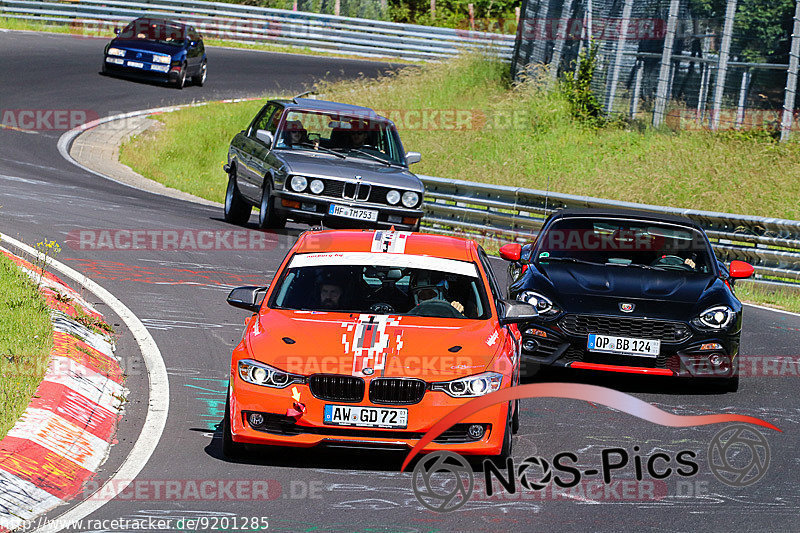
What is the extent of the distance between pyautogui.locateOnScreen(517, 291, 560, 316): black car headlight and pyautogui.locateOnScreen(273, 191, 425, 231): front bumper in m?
6.75

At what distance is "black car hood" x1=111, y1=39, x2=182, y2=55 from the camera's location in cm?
3325

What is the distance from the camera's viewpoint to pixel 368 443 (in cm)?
718

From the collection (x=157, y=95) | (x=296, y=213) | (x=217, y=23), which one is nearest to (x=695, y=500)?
(x=296, y=213)

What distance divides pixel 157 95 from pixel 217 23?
1096 cm

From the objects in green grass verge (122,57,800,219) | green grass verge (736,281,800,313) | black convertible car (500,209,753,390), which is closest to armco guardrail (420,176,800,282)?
green grass verge (736,281,800,313)

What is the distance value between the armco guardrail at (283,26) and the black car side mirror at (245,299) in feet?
113

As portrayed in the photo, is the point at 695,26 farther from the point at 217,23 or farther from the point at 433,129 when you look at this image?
the point at 217,23

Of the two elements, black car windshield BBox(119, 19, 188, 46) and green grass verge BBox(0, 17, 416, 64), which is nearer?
black car windshield BBox(119, 19, 188, 46)

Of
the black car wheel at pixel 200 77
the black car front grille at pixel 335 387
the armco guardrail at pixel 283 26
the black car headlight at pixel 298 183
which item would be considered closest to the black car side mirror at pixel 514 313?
the black car front grille at pixel 335 387

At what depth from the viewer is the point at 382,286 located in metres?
8.70

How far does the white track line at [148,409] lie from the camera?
20.7 ft

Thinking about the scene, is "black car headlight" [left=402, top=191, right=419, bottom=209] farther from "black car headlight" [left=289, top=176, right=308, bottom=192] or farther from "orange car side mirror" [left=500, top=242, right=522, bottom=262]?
"orange car side mirror" [left=500, top=242, right=522, bottom=262]

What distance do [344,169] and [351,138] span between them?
101 cm

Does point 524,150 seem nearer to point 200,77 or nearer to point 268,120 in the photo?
point 268,120
